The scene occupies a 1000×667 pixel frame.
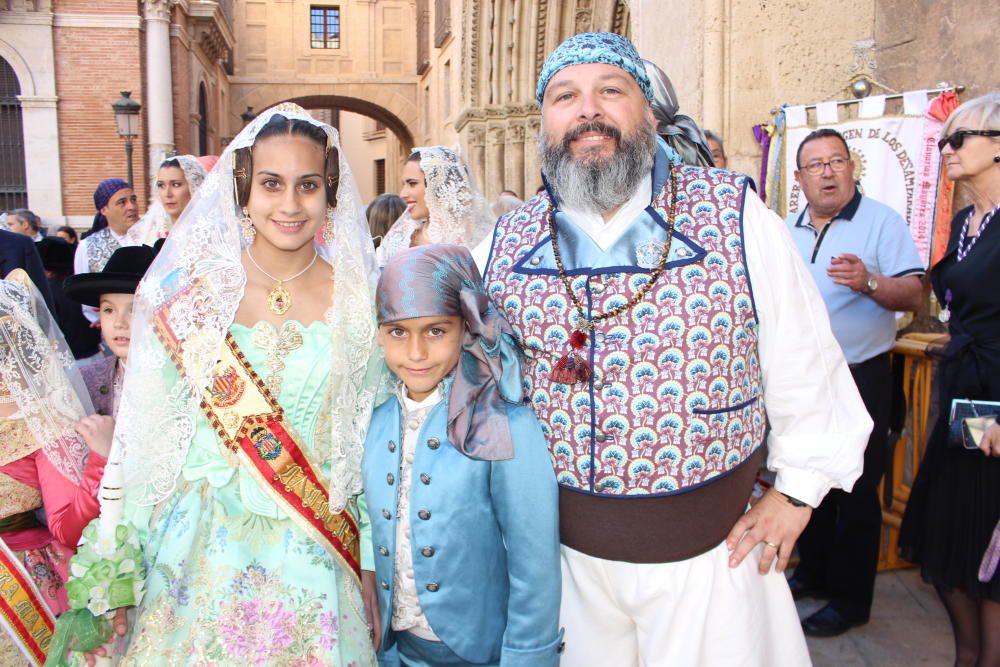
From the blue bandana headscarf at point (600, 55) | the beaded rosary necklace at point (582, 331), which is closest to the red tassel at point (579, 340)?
the beaded rosary necklace at point (582, 331)

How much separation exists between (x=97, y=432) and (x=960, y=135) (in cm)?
284

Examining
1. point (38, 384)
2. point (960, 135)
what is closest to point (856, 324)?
point (960, 135)

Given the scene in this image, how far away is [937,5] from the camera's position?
13.5ft

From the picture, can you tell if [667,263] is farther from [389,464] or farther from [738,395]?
[389,464]

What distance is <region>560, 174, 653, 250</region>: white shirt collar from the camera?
1.92 meters

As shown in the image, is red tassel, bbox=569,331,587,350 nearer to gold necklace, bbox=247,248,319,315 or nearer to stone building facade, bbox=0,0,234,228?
gold necklace, bbox=247,248,319,315

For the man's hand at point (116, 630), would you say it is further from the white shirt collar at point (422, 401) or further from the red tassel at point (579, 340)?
the red tassel at point (579, 340)

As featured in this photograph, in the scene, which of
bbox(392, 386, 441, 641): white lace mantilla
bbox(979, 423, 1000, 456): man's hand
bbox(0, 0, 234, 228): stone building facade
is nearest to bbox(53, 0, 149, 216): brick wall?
bbox(0, 0, 234, 228): stone building facade

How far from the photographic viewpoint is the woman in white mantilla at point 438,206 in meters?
4.66

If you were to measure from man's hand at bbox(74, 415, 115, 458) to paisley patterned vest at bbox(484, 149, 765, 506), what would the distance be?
127 cm

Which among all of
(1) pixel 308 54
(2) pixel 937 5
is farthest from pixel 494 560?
(1) pixel 308 54

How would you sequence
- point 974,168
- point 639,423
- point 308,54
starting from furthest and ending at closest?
1. point 308,54
2. point 974,168
3. point 639,423

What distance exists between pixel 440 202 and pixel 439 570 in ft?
10.5

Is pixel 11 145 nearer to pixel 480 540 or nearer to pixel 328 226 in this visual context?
pixel 328 226
